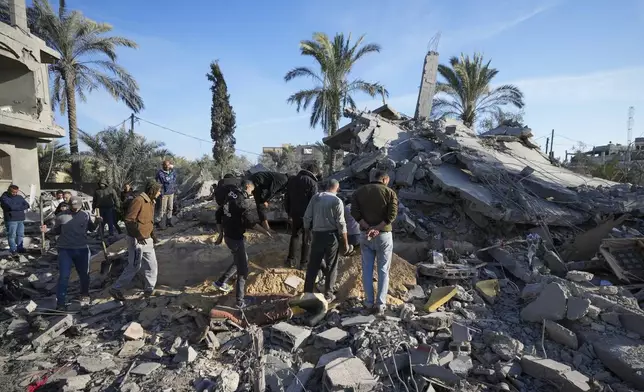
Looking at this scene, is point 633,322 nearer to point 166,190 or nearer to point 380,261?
point 380,261

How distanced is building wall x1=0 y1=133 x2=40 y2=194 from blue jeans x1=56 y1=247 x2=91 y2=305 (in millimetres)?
10683

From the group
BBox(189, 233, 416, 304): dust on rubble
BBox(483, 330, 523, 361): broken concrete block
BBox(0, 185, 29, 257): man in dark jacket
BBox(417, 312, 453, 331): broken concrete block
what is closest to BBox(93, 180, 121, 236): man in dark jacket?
BBox(0, 185, 29, 257): man in dark jacket

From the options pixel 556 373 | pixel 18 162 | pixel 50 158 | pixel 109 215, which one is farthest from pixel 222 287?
pixel 50 158

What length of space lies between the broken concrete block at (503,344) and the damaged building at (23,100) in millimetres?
15237

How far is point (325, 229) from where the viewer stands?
183 inches

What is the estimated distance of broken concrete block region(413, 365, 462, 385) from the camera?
326 centimetres

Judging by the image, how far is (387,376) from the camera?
3.48m

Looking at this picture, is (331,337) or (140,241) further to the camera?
(140,241)

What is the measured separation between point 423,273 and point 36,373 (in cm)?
494

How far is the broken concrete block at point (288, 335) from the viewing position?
3.95 meters

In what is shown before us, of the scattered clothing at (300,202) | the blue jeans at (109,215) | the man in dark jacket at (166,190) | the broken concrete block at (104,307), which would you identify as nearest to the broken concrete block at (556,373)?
the scattered clothing at (300,202)

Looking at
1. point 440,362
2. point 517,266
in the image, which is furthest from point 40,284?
point 517,266

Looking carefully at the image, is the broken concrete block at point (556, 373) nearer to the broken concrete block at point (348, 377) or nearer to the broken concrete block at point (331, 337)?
the broken concrete block at point (348, 377)

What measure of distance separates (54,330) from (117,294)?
34.8 inches
